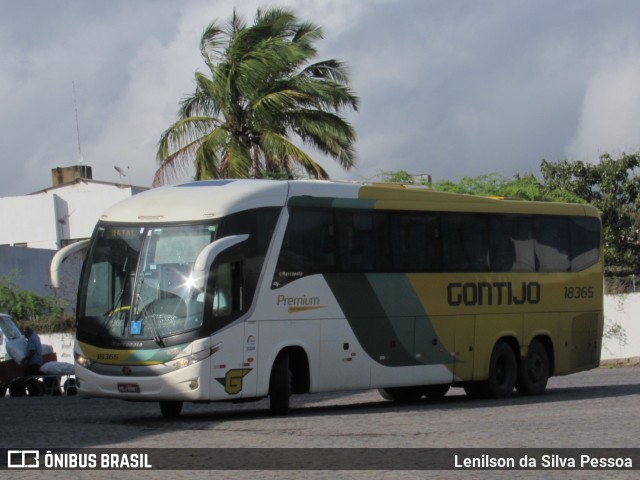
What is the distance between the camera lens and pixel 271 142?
102 feet

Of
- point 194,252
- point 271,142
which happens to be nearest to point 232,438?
point 194,252

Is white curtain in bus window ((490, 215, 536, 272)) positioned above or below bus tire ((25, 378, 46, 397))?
above

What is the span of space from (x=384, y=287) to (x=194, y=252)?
149 inches

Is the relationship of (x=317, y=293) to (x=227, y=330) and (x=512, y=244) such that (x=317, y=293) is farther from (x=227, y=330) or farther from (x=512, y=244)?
(x=512, y=244)

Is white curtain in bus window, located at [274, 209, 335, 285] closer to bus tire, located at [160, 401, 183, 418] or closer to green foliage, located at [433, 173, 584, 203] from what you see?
bus tire, located at [160, 401, 183, 418]

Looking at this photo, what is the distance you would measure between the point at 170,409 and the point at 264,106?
47.9 feet

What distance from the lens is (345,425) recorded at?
15.3 metres

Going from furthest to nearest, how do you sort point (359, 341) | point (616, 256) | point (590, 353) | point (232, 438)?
point (616, 256) < point (590, 353) < point (359, 341) < point (232, 438)

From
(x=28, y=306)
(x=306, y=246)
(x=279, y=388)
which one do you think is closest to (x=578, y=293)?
(x=306, y=246)

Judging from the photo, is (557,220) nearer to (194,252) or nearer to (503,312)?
(503,312)

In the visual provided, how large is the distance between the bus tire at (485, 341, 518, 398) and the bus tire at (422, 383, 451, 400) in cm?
110

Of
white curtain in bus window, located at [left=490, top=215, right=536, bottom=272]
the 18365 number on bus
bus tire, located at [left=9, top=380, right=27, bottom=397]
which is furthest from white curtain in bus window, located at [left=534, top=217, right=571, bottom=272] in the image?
bus tire, located at [left=9, top=380, right=27, bottom=397]

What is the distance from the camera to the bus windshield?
16641 millimetres

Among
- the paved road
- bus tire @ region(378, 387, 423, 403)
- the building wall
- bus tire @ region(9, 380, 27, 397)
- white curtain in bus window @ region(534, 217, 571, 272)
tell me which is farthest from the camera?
the building wall
